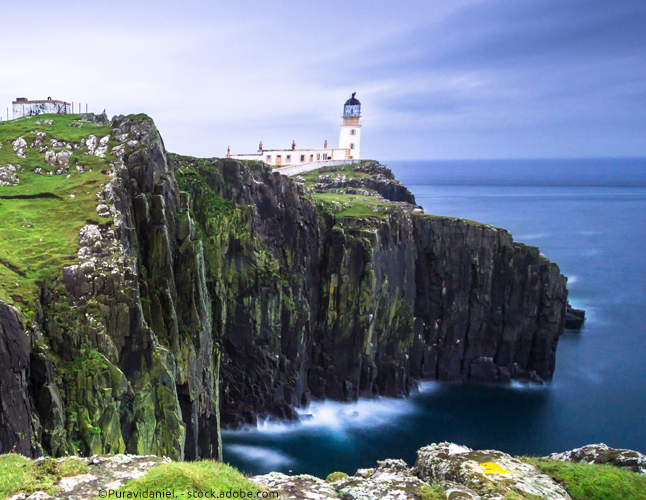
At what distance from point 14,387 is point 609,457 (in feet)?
68.5

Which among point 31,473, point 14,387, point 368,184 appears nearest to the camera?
point 31,473

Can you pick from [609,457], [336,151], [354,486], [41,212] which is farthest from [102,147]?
[336,151]

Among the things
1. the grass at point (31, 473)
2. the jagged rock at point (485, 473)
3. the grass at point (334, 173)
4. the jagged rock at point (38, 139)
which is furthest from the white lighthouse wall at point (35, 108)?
the jagged rock at point (485, 473)

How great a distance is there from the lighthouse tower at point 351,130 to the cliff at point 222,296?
935 inches

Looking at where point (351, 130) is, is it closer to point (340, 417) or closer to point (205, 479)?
point (340, 417)

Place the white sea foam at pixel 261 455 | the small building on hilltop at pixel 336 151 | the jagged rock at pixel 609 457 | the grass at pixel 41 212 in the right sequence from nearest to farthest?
the jagged rock at pixel 609 457
the grass at pixel 41 212
the white sea foam at pixel 261 455
the small building on hilltop at pixel 336 151

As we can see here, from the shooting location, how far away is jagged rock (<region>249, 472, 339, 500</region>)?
47.8ft

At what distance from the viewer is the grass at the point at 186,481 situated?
41.9ft

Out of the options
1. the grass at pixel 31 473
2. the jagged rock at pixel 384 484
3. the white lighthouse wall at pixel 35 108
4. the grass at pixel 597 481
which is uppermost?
the white lighthouse wall at pixel 35 108

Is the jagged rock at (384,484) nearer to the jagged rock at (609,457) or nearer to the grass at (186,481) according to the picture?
the grass at (186,481)

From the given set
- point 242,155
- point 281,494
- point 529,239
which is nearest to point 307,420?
point 281,494

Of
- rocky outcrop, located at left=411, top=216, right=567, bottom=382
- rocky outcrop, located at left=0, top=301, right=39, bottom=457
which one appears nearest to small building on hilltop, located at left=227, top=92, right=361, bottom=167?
rocky outcrop, located at left=411, top=216, right=567, bottom=382

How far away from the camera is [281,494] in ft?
47.3

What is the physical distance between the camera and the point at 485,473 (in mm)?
15891
